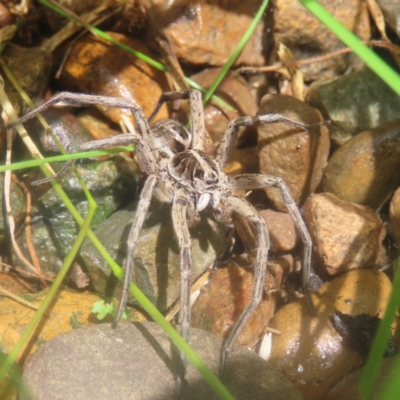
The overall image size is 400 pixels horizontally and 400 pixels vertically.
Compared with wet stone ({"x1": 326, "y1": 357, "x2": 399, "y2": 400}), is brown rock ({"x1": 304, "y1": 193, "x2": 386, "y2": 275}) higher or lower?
higher

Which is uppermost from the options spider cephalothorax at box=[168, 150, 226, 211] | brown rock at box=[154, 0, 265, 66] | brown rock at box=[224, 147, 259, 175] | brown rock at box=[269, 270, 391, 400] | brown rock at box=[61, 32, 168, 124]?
brown rock at box=[154, 0, 265, 66]

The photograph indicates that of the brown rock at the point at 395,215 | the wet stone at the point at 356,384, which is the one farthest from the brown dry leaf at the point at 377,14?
the wet stone at the point at 356,384

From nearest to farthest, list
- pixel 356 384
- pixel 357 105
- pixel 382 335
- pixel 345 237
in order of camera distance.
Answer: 1. pixel 382 335
2. pixel 356 384
3. pixel 345 237
4. pixel 357 105

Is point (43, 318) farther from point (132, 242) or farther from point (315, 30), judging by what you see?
point (315, 30)

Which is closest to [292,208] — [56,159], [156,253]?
[156,253]

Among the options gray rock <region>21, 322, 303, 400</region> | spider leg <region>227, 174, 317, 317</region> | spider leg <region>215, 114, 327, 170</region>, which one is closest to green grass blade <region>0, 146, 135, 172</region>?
spider leg <region>215, 114, 327, 170</region>

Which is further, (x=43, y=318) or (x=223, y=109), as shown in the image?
(x=223, y=109)

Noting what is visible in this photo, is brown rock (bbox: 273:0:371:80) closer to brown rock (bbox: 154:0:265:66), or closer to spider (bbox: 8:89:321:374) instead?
brown rock (bbox: 154:0:265:66)

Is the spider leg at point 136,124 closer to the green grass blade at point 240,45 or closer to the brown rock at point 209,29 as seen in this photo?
the green grass blade at point 240,45
